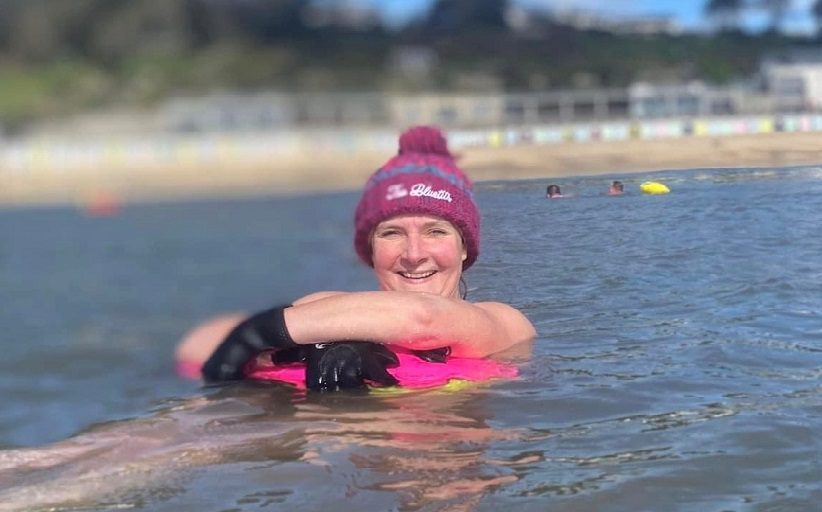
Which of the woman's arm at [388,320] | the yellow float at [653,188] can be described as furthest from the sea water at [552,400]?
the woman's arm at [388,320]

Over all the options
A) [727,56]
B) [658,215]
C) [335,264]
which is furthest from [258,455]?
[335,264]

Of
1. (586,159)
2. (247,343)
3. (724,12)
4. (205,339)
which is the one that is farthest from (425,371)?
(724,12)

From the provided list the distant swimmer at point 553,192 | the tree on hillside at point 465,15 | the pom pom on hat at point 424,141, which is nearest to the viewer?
the distant swimmer at point 553,192

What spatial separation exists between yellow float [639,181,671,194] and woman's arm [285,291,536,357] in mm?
621

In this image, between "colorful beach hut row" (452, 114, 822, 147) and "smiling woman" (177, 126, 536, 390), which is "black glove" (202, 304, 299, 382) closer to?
"smiling woman" (177, 126, 536, 390)

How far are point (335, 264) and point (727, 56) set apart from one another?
81.4 inches

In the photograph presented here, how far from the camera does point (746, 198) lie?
2.74m

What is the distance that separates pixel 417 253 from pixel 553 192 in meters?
0.45

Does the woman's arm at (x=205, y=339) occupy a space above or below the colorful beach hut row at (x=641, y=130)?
below

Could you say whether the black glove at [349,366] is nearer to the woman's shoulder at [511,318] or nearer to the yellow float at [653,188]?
the woman's shoulder at [511,318]

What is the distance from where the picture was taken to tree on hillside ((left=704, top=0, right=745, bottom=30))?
307cm

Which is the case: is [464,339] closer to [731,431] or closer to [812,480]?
[731,431]

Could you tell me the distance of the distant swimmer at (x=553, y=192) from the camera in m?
2.97

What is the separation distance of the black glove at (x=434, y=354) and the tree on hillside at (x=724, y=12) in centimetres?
132
